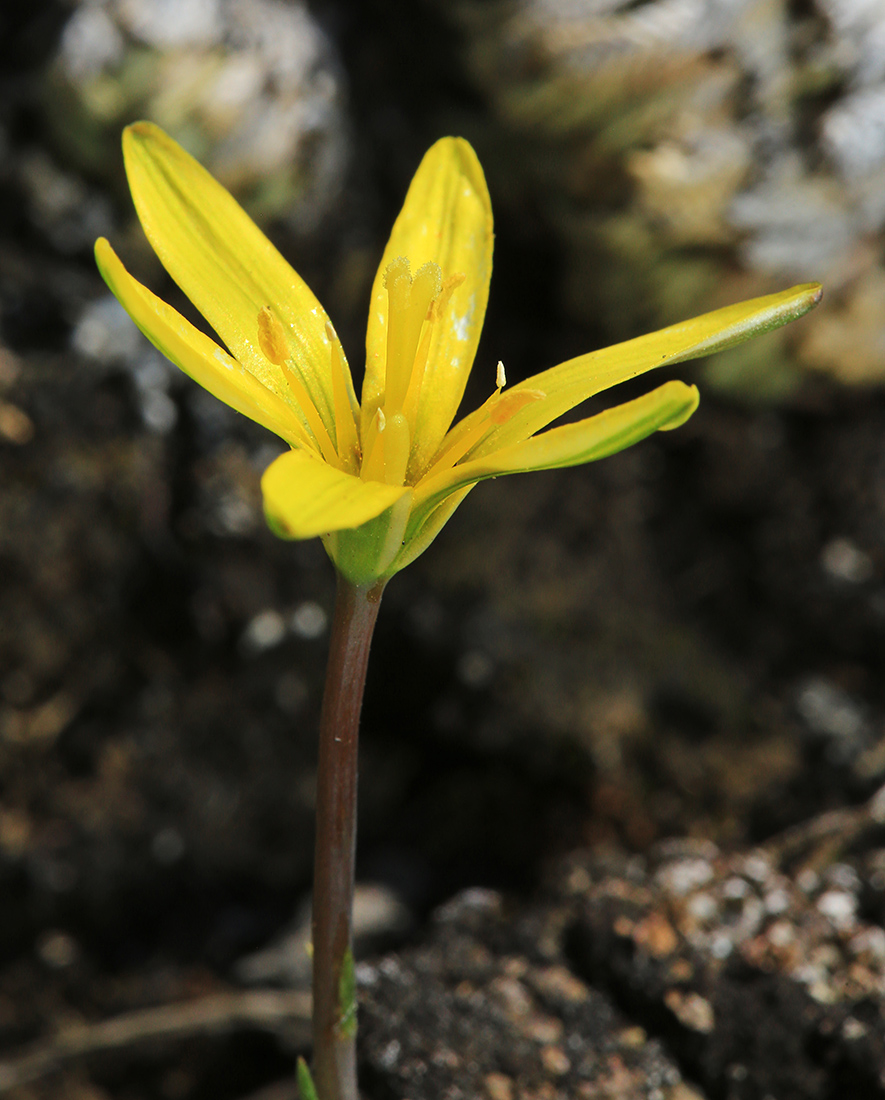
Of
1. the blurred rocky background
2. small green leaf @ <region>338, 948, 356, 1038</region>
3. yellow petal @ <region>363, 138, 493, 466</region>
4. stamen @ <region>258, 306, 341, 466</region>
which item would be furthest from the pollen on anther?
the blurred rocky background

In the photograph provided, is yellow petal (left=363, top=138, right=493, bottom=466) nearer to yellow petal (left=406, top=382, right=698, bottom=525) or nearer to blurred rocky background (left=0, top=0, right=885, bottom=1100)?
yellow petal (left=406, top=382, right=698, bottom=525)

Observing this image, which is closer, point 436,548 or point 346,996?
point 346,996

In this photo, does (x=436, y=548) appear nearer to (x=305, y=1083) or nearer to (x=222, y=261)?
(x=222, y=261)

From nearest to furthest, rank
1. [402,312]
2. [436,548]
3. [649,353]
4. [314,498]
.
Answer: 1. [314,498]
2. [649,353]
3. [402,312]
4. [436,548]

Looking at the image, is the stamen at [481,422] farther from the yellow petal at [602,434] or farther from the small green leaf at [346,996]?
the small green leaf at [346,996]

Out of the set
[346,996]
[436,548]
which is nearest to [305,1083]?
[346,996]

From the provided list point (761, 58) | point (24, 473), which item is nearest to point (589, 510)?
point (761, 58)

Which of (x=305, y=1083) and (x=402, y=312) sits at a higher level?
(x=402, y=312)

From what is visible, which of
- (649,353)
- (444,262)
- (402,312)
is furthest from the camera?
(444,262)
